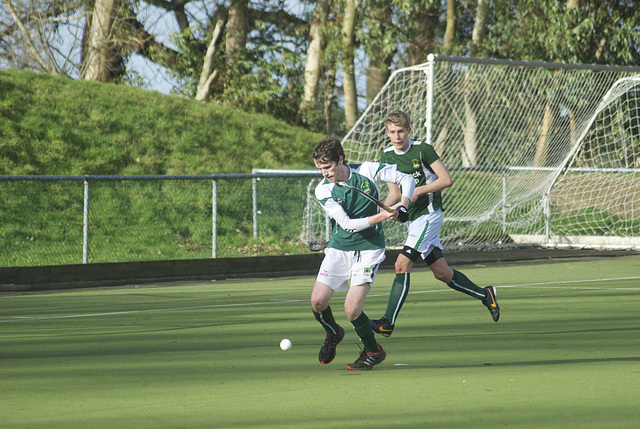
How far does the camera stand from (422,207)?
846 centimetres

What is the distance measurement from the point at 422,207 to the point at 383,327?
145 centimetres

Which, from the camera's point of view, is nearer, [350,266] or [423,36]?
[350,266]

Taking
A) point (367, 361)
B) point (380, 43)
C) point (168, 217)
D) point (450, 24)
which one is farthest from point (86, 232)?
point (450, 24)

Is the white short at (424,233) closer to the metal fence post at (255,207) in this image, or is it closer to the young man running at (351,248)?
the young man running at (351,248)

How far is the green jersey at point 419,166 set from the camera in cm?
839

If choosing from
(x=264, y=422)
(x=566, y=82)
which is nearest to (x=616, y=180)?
(x=566, y=82)

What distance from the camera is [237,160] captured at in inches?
912

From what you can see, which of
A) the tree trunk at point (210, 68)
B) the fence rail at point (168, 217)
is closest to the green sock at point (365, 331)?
the fence rail at point (168, 217)

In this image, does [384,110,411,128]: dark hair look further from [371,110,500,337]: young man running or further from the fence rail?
the fence rail

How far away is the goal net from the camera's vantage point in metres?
17.8

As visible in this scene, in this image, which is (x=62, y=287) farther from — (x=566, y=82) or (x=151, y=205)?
(x=566, y=82)

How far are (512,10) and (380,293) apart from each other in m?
22.0

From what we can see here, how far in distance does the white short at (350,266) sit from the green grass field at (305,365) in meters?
0.66

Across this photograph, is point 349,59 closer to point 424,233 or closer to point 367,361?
point 424,233
